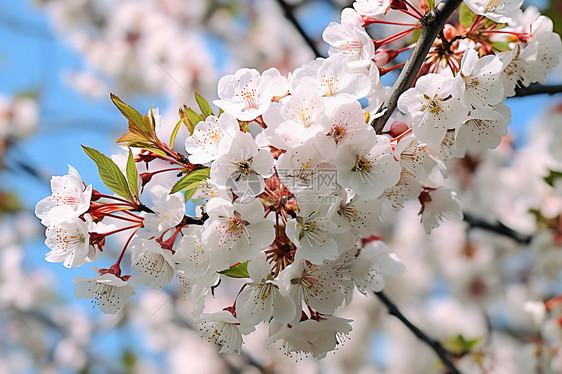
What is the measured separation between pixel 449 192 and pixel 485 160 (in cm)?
366

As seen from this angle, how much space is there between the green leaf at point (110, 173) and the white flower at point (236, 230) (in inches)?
8.6

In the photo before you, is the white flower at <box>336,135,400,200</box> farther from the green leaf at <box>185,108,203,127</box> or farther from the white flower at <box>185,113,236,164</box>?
the green leaf at <box>185,108,203,127</box>

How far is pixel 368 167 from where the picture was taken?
1.06 m

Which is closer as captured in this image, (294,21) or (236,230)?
(236,230)

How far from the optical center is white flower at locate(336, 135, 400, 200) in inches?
40.9

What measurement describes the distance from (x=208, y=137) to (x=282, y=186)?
0.20m

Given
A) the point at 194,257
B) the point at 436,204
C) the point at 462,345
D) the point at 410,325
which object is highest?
the point at 194,257

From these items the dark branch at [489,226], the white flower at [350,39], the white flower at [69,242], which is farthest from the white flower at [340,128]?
the dark branch at [489,226]

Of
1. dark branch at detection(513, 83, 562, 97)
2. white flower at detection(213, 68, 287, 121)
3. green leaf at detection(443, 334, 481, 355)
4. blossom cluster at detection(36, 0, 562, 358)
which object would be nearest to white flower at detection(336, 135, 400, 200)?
blossom cluster at detection(36, 0, 562, 358)

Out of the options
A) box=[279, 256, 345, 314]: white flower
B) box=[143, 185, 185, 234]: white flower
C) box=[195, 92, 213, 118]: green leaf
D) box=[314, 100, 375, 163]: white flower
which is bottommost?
box=[279, 256, 345, 314]: white flower

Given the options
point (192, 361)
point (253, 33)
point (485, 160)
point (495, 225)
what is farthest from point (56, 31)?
point (495, 225)

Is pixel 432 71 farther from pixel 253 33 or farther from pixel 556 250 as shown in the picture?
pixel 253 33

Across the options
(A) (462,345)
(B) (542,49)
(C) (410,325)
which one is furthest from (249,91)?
(A) (462,345)

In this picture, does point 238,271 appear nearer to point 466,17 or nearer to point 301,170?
point 301,170
